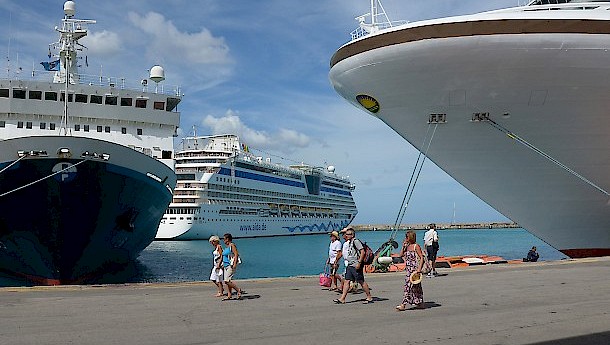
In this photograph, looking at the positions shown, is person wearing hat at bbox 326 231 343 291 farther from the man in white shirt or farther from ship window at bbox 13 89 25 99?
ship window at bbox 13 89 25 99

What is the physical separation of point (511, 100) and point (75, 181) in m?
12.4

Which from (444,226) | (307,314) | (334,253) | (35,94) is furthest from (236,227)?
(444,226)

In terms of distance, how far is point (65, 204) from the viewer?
Answer: 54.9ft

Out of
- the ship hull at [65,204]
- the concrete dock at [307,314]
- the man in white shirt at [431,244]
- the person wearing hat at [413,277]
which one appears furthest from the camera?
the ship hull at [65,204]

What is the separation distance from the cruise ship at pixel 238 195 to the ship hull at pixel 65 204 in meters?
36.7

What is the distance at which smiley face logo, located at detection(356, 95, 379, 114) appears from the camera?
52.6 feet

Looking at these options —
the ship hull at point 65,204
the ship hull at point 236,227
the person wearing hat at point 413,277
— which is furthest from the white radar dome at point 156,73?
the ship hull at point 236,227

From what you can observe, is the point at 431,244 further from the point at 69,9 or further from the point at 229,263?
the point at 69,9

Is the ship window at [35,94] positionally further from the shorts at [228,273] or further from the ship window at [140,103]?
the shorts at [228,273]

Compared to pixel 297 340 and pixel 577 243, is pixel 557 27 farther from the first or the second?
pixel 297 340

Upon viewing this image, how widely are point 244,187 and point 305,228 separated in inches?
672

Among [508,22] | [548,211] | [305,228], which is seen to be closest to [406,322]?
[508,22]

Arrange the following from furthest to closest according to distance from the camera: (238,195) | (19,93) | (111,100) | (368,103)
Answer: (238,195)
(111,100)
(19,93)
(368,103)

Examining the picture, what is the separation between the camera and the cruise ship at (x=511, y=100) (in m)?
13.3
